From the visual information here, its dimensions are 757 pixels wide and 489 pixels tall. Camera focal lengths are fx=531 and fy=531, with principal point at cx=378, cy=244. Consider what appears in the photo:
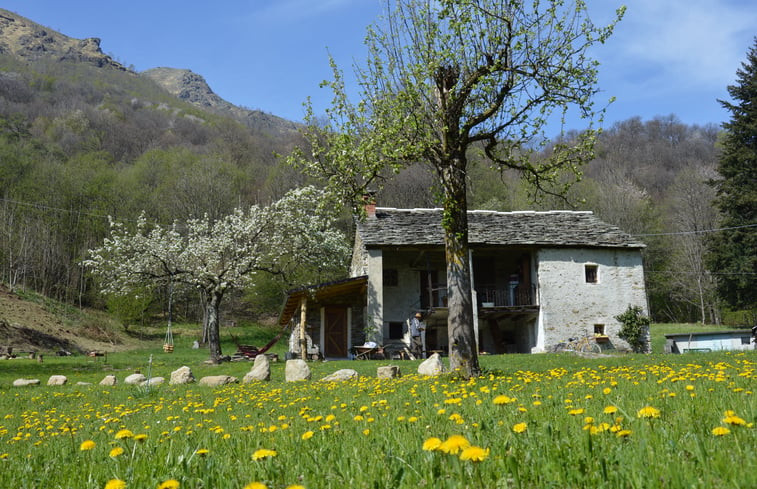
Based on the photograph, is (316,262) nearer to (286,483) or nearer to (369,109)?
(369,109)

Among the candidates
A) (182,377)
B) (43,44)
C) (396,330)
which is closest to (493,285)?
(396,330)

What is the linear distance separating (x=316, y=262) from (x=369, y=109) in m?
17.8

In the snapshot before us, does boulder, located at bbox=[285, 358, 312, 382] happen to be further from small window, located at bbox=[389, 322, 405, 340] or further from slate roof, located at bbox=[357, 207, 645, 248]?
small window, located at bbox=[389, 322, 405, 340]

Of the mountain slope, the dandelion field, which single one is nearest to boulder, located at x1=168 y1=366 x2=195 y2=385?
the dandelion field

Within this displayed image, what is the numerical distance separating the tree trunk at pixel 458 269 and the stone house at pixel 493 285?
14.4m

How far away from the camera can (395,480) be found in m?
2.12

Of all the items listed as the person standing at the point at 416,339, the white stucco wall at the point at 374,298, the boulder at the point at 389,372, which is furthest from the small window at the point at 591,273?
the boulder at the point at 389,372

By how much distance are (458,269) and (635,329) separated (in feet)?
63.0

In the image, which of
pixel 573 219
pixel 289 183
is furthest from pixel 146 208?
pixel 573 219

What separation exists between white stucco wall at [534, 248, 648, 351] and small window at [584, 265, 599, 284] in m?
0.20

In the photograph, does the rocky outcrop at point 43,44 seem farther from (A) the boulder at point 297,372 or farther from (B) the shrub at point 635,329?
(A) the boulder at point 297,372

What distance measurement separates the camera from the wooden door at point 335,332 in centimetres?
2767

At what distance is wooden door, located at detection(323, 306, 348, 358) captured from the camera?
27672 millimetres

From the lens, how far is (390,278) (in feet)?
89.8
